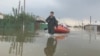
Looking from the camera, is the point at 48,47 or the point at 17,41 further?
the point at 17,41

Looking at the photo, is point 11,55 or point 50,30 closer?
point 11,55

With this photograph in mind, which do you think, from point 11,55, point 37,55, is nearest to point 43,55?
point 37,55

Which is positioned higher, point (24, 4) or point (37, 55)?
point (24, 4)

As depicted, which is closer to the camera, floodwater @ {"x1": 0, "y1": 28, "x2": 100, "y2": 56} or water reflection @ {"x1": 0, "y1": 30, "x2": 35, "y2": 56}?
floodwater @ {"x1": 0, "y1": 28, "x2": 100, "y2": 56}

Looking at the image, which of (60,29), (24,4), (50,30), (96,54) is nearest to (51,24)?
(50,30)

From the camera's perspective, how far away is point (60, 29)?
36.6 meters

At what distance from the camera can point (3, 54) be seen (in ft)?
39.7

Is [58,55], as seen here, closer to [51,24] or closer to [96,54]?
[96,54]

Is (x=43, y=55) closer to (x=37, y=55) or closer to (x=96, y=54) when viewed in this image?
(x=37, y=55)

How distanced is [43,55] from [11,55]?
1.09 meters

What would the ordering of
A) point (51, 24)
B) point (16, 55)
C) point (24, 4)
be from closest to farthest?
1. point (16, 55)
2. point (51, 24)
3. point (24, 4)

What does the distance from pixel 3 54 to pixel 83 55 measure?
9.24ft

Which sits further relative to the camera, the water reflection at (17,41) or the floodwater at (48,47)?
the water reflection at (17,41)

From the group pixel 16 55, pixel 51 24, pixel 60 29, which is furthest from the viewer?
pixel 60 29
